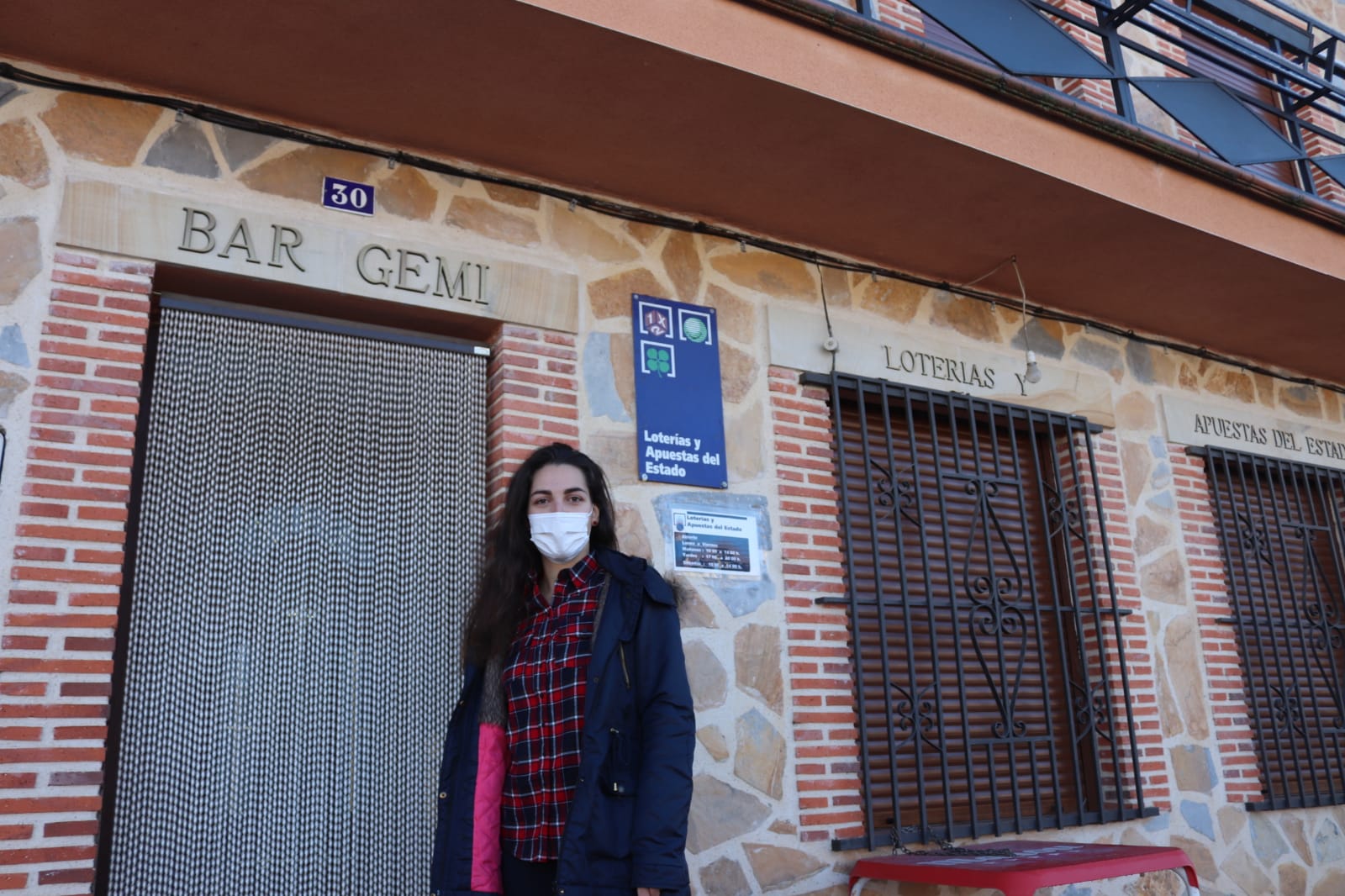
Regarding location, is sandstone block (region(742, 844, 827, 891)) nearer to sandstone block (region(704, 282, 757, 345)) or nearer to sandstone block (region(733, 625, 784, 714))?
sandstone block (region(733, 625, 784, 714))

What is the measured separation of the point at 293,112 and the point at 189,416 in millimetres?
1217

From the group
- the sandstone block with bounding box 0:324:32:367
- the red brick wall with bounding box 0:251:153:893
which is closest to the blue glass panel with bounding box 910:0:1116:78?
the red brick wall with bounding box 0:251:153:893

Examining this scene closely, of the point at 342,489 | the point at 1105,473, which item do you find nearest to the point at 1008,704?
the point at 1105,473

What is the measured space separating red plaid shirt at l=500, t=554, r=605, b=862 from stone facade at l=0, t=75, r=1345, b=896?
3.53 ft

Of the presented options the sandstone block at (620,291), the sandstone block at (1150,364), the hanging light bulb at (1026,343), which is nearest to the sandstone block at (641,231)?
the sandstone block at (620,291)

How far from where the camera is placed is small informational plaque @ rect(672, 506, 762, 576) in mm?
4770

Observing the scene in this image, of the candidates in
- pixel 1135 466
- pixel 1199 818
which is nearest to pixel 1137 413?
pixel 1135 466

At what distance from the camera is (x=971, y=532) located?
5680 mm

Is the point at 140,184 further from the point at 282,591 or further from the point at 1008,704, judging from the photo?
the point at 1008,704

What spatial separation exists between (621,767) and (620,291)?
7.85ft

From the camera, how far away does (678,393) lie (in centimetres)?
494

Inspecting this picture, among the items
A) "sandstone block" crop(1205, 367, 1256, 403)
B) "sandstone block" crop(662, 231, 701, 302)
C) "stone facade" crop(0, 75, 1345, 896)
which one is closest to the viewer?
"stone facade" crop(0, 75, 1345, 896)

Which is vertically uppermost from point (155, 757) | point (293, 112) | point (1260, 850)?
point (293, 112)

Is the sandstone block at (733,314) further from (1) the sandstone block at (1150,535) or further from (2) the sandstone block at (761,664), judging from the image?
(1) the sandstone block at (1150,535)
